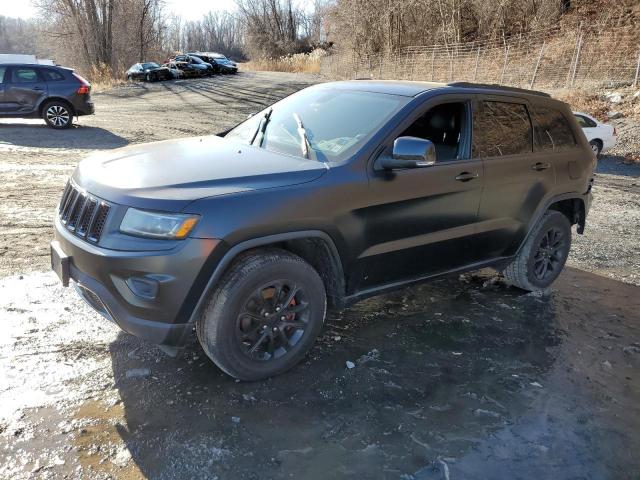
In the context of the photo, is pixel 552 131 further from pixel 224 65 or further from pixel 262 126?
pixel 224 65

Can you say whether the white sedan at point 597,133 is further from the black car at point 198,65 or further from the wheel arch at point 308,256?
the black car at point 198,65

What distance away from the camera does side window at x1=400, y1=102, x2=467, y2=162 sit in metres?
3.95

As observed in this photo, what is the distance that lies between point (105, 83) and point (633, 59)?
28.4 metres

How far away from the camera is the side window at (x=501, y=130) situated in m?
4.12

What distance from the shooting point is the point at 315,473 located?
257cm

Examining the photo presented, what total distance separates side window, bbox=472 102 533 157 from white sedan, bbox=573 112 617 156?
10.1 metres

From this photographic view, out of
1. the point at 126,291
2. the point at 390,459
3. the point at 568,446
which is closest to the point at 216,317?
the point at 126,291

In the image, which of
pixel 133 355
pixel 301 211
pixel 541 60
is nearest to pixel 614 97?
pixel 541 60

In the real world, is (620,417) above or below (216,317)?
below

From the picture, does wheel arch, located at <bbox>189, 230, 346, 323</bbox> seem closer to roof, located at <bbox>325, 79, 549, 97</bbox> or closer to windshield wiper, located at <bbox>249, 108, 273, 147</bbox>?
windshield wiper, located at <bbox>249, 108, 273, 147</bbox>

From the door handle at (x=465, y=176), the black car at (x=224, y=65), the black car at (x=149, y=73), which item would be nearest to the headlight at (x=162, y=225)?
the door handle at (x=465, y=176)

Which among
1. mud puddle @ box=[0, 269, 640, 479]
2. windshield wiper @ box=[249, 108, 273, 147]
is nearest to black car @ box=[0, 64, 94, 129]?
mud puddle @ box=[0, 269, 640, 479]

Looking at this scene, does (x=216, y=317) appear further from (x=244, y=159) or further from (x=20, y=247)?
(x=20, y=247)

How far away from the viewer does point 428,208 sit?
3.76 meters
